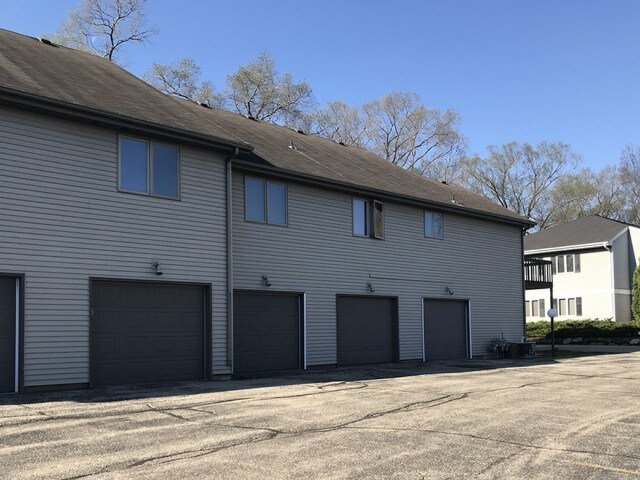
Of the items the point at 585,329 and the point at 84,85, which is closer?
the point at 84,85

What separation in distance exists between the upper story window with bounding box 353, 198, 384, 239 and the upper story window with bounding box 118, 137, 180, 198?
678 cm

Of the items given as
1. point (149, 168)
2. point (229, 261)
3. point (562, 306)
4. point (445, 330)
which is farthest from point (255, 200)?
point (562, 306)

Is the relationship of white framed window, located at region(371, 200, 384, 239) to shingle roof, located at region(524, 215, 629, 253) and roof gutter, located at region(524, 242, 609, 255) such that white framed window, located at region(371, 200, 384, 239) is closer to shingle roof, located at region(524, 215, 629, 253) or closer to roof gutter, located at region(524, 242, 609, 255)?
roof gutter, located at region(524, 242, 609, 255)

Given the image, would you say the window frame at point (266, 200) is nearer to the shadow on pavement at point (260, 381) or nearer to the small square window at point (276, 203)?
the small square window at point (276, 203)

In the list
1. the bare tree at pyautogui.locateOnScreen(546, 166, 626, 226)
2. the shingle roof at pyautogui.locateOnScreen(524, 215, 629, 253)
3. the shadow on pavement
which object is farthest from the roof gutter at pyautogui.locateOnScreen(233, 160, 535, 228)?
the bare tree at pyautogui.locateOnScreen(546, 166, 626, 226)

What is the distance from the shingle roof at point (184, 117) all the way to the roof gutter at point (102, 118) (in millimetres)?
55

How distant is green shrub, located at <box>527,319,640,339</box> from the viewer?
111 ft

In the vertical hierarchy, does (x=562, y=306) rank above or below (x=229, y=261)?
below

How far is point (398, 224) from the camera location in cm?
2148

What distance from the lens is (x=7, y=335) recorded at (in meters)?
12.2

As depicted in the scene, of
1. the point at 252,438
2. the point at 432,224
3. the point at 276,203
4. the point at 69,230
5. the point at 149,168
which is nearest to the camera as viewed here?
the point at 252,438

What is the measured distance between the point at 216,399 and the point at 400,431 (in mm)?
4147

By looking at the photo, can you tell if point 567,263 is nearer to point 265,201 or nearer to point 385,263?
point 385,263

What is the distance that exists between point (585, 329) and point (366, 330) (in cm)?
1908
